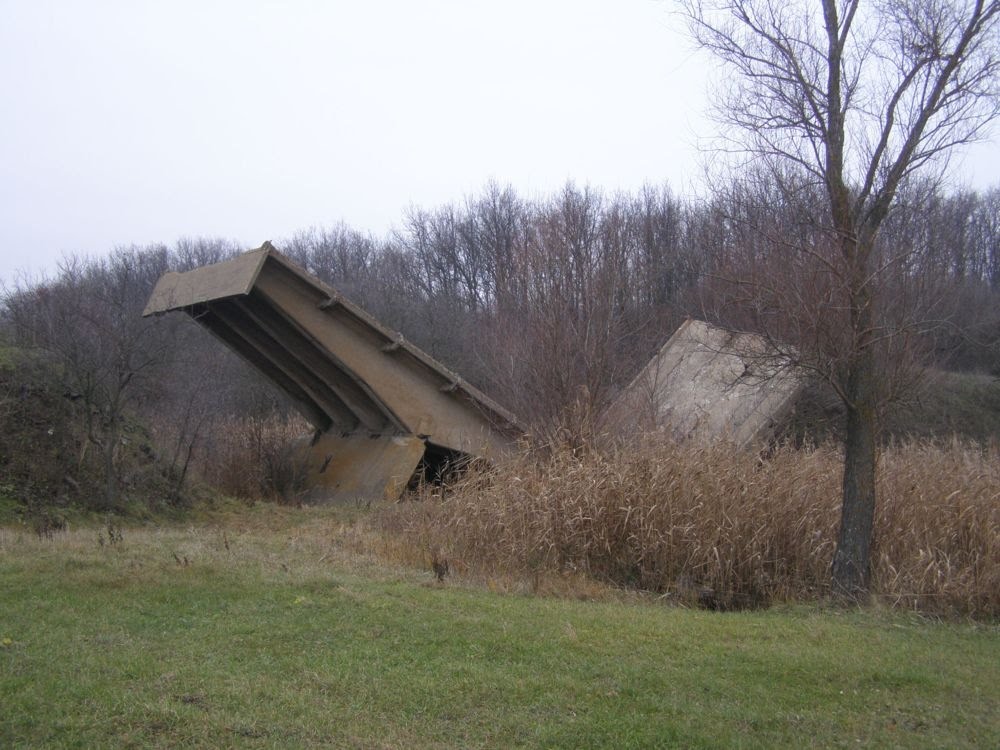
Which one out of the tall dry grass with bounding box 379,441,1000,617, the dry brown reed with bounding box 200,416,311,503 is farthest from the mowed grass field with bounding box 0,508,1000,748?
the dry brown reed with bounding box 200,416,311,503

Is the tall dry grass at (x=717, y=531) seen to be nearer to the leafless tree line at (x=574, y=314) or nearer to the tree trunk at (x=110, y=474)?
the leafless tree line at (x=574, y=314)

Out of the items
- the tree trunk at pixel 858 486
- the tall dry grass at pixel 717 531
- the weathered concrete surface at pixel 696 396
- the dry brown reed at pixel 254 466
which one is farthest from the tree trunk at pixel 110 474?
the tree trunk at pixel 858 486

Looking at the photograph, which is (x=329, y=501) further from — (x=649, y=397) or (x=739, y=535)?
(x=739, y=535)

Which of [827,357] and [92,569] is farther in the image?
[827,357]

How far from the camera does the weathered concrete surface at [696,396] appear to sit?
12.3 m

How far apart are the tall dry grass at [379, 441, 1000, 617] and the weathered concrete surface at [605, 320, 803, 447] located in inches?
90.7

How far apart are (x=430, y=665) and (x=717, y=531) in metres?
4.01

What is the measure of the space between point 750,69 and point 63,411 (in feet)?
31.7

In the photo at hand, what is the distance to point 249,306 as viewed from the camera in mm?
13594

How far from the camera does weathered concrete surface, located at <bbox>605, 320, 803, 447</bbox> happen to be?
12.3 meters

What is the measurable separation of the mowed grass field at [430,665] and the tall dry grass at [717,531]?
696 millimetres

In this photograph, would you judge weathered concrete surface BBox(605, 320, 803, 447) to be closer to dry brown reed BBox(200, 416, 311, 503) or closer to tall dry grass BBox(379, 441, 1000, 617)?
tall dry grass BBox(379, 441, 1000, 617)

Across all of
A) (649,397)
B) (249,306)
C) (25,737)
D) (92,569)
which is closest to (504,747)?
(25,737)

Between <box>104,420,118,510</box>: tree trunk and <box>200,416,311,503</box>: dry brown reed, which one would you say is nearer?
<box>104,420,118,510</box>: tree trunk
